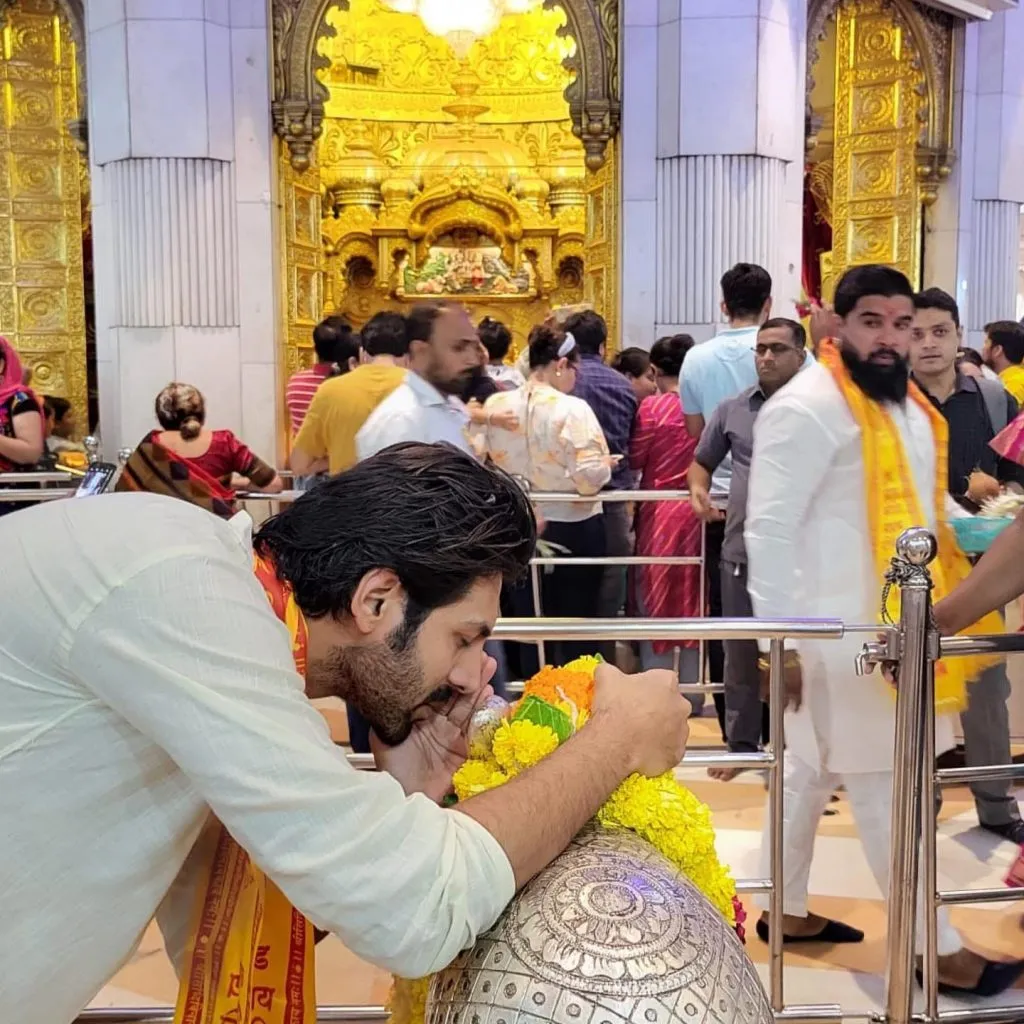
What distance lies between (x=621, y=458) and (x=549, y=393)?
0.59 meters

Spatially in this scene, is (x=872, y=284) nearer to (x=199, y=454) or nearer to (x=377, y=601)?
(x=377, y=601)

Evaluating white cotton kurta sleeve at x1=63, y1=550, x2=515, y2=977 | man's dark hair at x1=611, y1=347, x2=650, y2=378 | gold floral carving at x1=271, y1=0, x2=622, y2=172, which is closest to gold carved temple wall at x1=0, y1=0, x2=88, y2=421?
gold floral carving at x1=271, y1=0, x2=622, y2=172

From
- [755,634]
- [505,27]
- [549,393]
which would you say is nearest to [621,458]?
[549,393]

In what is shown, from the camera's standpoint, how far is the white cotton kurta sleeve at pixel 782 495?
3.02 meters

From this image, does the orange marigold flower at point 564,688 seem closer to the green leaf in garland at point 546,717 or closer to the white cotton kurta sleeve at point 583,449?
the green leaf in garland at point 546,717

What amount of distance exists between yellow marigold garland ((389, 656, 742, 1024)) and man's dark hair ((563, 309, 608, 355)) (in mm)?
4225

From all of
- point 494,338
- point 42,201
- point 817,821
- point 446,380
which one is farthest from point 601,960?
point 42,201

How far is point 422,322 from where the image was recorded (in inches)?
156

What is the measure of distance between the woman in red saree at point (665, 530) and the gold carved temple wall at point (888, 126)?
665 cm

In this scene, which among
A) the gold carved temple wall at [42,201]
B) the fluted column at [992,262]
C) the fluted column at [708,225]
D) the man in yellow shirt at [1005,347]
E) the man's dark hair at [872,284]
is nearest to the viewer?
the man's dark hair at [872,284]

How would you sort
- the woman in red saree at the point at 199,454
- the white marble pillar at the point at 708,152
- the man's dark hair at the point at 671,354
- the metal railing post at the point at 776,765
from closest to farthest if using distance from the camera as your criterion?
1. the metal railing post at the point at 776,765
2. the woman in red saree at the point at 199,454
3. the man's dark hair at the point at 671,354
4. the white marble pillar at the point at 708,152

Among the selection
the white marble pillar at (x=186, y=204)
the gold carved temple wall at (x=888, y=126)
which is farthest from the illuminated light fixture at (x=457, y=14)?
the gold carved temple wall at (x=888, y=126)

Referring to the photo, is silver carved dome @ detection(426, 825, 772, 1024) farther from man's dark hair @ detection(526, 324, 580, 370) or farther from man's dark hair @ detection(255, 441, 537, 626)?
man's dark hair @ detection(526, 324, 580, 370)

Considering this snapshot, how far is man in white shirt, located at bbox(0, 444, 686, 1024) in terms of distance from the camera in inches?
47.6
